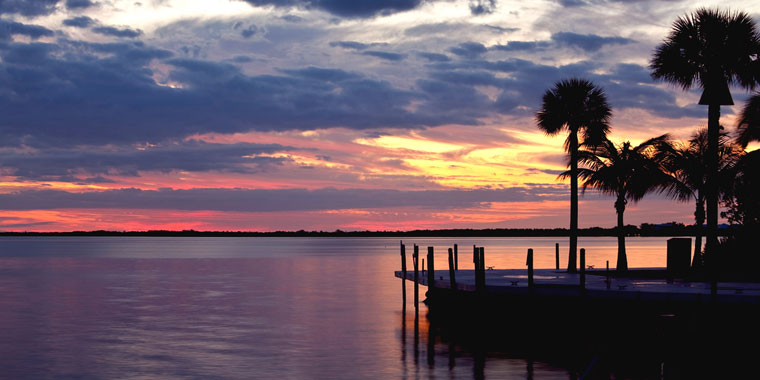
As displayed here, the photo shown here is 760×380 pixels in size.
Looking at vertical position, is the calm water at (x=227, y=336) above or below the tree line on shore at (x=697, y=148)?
below

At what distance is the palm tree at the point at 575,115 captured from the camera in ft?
163

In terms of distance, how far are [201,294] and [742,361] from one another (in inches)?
1752

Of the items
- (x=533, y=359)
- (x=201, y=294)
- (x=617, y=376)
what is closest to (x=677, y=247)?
(x=533, y=359)

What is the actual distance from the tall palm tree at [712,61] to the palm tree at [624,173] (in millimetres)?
7272

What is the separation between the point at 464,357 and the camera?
31547 millimetres

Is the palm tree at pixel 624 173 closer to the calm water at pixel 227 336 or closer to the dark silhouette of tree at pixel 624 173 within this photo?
the dark silhouette of tree at pixel 624 173

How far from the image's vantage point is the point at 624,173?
47781mm

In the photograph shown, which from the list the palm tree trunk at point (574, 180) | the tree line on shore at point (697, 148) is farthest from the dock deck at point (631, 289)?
the palm tree trunk at point (574, 180)

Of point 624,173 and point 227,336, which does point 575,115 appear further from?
point 227,336

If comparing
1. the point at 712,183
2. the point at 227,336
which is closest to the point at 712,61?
the point at 712,183

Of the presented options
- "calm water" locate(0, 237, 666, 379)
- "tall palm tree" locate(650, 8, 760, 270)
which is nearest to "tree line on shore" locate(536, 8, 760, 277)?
"tall palm tree" locate(650, 8, 760, 270)

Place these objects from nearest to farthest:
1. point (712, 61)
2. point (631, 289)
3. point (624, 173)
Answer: point (631, 289)
point (712, 61)
point (624, 173)

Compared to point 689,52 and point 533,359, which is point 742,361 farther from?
point 689,52

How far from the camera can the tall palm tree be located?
38.3 meters
